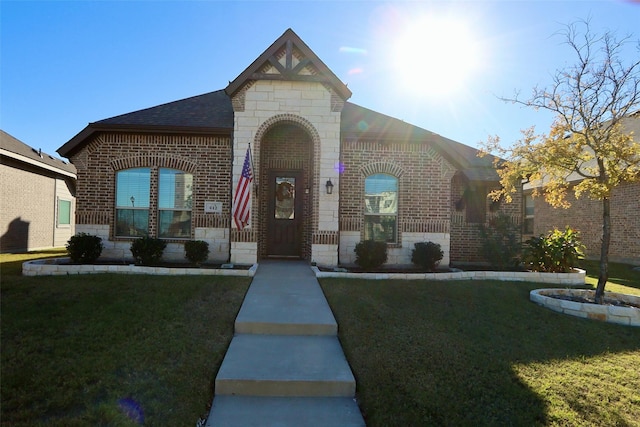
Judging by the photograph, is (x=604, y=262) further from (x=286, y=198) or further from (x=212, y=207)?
(x=212, y=207)

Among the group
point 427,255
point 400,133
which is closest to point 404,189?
point 400,133

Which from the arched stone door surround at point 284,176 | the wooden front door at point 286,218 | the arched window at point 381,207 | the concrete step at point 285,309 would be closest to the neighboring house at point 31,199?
the arched stone door surround at point 284,176

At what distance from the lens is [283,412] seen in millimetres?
3412

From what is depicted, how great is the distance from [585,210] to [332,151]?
14.4 meters

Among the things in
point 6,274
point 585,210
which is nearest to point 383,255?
point 6,274

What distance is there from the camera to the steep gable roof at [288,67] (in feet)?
30.1

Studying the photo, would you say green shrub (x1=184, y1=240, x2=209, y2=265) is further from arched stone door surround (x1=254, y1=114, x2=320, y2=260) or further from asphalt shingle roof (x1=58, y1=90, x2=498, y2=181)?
asphalt shingle roof (x1=58, y1=90, x2=498, y2=181)

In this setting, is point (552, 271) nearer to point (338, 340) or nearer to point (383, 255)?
point (383, 255)

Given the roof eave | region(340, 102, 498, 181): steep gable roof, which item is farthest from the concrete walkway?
region(340, 102, 498, 181): steep gable roof

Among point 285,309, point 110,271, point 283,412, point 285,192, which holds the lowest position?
point 283,412

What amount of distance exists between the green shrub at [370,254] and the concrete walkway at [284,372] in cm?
317

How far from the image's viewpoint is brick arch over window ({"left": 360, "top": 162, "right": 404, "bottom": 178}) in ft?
32.8

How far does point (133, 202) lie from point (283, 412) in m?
8.30

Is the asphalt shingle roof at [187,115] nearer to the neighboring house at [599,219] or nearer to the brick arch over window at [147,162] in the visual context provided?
the brick arch over window at [147,162]
